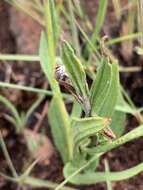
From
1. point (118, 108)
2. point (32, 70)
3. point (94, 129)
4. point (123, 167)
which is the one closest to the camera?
point (94, 129)

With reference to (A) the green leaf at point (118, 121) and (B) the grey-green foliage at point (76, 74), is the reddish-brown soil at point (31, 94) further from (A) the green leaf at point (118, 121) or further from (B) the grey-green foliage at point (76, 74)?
(B) the grey-green foliage at point (76, 74)

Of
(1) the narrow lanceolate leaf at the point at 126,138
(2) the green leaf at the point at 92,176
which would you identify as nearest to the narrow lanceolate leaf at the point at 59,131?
(2) the green leaf at the point at 92,176

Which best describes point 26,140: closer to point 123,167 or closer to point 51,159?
point 51,159

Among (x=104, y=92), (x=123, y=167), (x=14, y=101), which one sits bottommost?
(x=123, y=167)

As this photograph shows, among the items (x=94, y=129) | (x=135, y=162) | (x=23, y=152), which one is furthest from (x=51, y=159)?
(x=94, y=129)

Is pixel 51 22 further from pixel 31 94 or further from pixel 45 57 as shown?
pixel 31 94

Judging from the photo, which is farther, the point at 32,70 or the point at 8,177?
the point at 32,70
